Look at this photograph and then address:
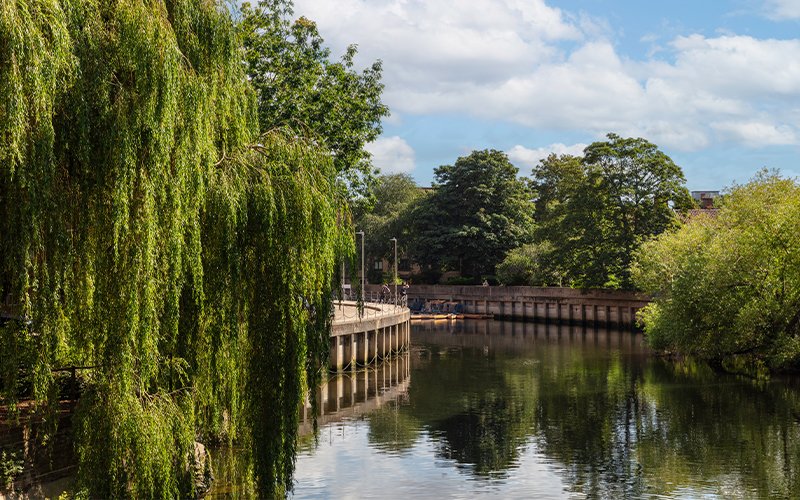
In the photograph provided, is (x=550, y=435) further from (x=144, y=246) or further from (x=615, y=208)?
(x=615, y=208)

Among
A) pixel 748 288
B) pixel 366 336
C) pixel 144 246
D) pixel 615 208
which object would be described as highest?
pixel 615 208

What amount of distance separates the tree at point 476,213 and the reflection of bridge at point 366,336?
106 feet

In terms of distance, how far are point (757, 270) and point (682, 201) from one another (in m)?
25.8

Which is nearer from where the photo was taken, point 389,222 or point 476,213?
point 476,213

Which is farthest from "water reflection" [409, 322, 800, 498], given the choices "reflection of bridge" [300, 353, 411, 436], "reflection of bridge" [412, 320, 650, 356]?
Result: "reflection of bridge" [412, 320, 650, 356]

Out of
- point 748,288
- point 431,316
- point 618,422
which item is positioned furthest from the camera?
point 431,316

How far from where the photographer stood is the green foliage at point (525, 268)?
7156 centimetres

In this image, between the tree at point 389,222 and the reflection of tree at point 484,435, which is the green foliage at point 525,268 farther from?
the reflection of tree at point 484,435

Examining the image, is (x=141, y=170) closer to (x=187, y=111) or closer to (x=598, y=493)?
(x=187, y=111)

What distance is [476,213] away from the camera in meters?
76.8

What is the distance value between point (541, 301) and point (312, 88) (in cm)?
4769

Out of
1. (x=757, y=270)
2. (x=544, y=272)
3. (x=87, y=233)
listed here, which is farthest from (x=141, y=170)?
(x=544, y=272)

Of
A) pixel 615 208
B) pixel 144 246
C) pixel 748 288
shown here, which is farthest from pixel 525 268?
pixel 144 246

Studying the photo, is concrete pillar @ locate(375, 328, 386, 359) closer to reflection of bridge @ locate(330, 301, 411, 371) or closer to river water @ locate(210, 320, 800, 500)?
reflection of bridge @ locate(330, 301, 411, 371)
